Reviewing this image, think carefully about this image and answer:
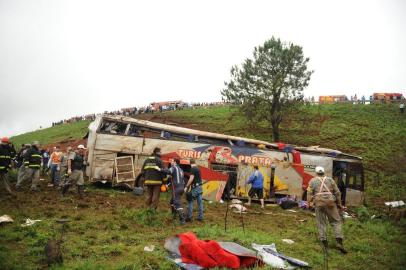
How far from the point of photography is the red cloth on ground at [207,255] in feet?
20.1

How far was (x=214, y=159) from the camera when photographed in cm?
1752

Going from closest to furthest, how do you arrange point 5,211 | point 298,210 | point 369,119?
1. point 5,211
2. point 298,210
3. point 369,119

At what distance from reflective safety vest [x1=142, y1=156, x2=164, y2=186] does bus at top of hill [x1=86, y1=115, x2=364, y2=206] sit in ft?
19.7

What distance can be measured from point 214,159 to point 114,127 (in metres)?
5.61

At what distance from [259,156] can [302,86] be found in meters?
14.8

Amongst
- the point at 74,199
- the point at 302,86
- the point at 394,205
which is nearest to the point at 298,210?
the point at 394,205

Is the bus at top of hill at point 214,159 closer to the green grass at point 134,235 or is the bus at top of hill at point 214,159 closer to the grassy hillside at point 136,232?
the grassy hillside at point 136,232

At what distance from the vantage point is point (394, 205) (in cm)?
1630

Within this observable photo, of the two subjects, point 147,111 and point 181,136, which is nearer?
point 181,136

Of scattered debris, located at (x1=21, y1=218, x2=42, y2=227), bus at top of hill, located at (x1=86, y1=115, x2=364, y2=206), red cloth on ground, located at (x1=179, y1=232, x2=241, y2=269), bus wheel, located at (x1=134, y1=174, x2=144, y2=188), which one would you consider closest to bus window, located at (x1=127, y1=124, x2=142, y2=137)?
bus at top of hill, located at (x1=86, y1=115, x2=364, y2=206)

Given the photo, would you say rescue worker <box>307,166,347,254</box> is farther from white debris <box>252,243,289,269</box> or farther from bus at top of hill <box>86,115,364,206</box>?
bus at top of hill <box>86,115,364,206</box>

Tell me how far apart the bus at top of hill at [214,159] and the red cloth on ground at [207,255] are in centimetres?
1013

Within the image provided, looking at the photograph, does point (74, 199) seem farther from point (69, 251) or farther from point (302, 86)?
point (302, 86)

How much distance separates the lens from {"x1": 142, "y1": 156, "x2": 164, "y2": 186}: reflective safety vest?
10.5 m
